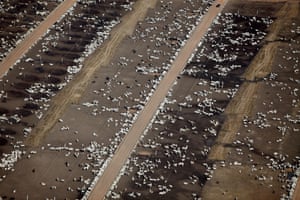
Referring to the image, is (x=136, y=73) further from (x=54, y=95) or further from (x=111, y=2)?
(x=111, y=2)

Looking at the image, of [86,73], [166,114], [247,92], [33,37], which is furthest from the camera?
[33,37]

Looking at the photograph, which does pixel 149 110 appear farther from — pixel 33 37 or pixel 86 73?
pixel 33 37

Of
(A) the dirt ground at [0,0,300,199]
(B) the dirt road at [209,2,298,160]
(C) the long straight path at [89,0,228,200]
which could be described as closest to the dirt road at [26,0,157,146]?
(A) the dirt ground at [0,0,300,199]

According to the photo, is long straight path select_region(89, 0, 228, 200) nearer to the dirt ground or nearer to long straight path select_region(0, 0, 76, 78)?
the dirt ground

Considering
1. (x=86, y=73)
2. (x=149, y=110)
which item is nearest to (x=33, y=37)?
(x=86, y=73)

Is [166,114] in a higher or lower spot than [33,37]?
lower

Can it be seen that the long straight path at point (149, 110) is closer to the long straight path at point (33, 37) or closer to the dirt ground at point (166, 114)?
the dirt ground at point (166, 114)

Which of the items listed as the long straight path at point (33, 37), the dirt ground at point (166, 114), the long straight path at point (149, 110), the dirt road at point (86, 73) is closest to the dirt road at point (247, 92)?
the dirt ground at point (166, 114)
